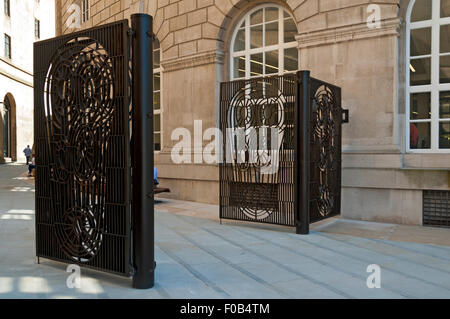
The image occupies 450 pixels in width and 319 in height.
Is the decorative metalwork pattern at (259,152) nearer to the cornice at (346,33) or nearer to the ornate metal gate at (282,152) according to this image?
the ornate metal gate at (282,152)

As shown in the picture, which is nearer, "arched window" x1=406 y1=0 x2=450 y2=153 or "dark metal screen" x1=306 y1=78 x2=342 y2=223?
"dark metal screen" x1=306 y1=78 x2=342 y2=223

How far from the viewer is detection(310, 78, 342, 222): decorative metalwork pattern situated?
324 inches

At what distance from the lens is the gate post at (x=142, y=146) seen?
4.61m

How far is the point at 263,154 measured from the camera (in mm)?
8531

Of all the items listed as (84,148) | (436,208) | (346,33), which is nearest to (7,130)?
(346,33)

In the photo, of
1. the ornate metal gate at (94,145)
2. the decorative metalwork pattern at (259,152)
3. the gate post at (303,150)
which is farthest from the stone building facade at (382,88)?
the ornate metal gate at (94,145)

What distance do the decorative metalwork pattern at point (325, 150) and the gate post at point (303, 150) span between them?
305 mm

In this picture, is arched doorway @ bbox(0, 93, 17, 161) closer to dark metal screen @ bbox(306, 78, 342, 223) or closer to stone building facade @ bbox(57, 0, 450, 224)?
stone building facade @ bbox(57, 0, 450, 224)

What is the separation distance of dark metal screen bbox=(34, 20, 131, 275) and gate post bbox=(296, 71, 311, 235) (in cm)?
387

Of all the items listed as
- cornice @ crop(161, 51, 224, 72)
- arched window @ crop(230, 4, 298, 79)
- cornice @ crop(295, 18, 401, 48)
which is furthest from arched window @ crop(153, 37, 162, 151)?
cornice @ crop(295, 18, 401, 48)

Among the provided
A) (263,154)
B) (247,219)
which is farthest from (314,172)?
(247,219)

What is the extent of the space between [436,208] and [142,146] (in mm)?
6717
